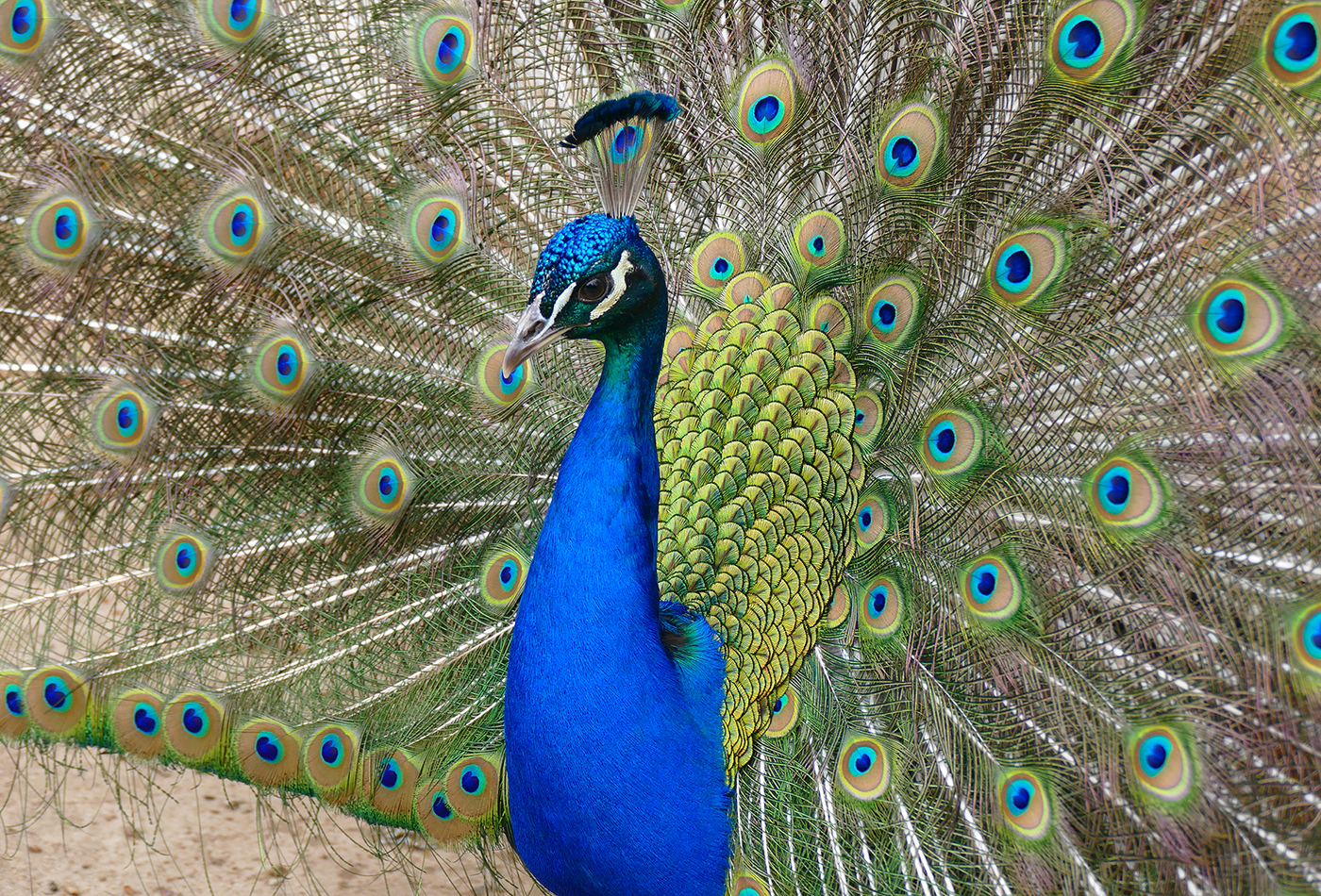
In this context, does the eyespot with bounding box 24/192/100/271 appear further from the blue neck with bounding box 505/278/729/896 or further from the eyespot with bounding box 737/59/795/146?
the eyespot with bounding box 737/59/795/146

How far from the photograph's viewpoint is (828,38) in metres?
1.66

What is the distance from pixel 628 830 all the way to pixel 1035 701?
578mm

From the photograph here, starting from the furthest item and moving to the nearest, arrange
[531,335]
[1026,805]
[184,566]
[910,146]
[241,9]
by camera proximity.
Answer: [184,566]
[241,9]
[910,146]
[1026,805]
[531,335]

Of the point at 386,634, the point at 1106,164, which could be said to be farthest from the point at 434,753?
the point at 1106,164

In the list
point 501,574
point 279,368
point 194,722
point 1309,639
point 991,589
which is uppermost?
point 1309,639

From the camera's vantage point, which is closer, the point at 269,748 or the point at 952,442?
the point at 952,442

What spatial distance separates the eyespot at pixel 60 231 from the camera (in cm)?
174

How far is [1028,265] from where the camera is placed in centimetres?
152

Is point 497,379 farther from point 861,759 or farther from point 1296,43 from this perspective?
point 1296,43

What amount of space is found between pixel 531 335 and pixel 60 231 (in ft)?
3.22

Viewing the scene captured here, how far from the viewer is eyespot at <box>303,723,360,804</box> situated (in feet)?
5.79

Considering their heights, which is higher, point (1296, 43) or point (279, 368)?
point (1296, 43)

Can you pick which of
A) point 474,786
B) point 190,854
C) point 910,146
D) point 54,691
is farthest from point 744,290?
point 190,854

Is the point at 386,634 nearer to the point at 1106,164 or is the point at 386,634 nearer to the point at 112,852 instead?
the point at 112,852
